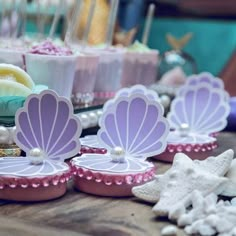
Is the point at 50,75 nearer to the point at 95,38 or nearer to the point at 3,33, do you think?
the point at 3,33

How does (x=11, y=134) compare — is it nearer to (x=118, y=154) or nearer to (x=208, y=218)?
(x=118, y=154)

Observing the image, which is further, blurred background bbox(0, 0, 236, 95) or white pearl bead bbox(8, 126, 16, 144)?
blurred background bbox(0, 0, 236, 95)

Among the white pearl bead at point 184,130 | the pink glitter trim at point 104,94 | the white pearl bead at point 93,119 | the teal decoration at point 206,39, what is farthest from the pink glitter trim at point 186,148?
the teal decoration at point 206,39

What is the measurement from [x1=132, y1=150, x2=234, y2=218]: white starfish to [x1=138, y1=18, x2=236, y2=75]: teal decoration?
1.32 meters

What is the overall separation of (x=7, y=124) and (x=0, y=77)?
63mm

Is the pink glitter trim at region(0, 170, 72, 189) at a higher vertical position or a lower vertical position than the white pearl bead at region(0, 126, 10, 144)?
lower

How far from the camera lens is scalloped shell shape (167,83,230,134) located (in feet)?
2.83

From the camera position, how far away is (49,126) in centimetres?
62

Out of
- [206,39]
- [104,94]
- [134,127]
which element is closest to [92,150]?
[134,127]

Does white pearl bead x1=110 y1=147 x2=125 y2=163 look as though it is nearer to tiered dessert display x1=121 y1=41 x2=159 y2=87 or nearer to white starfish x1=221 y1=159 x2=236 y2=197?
white starfish x1=221 y1=159 x2=236 y2=197

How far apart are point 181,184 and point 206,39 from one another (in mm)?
1400

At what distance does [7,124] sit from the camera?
686 millimetres

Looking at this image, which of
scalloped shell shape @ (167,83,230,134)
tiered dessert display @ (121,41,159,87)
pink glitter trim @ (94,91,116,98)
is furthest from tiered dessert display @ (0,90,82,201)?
tiered dessert display @ (121,41,159,87)

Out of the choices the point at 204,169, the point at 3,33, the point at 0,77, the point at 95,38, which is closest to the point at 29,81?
the point at 0,77
